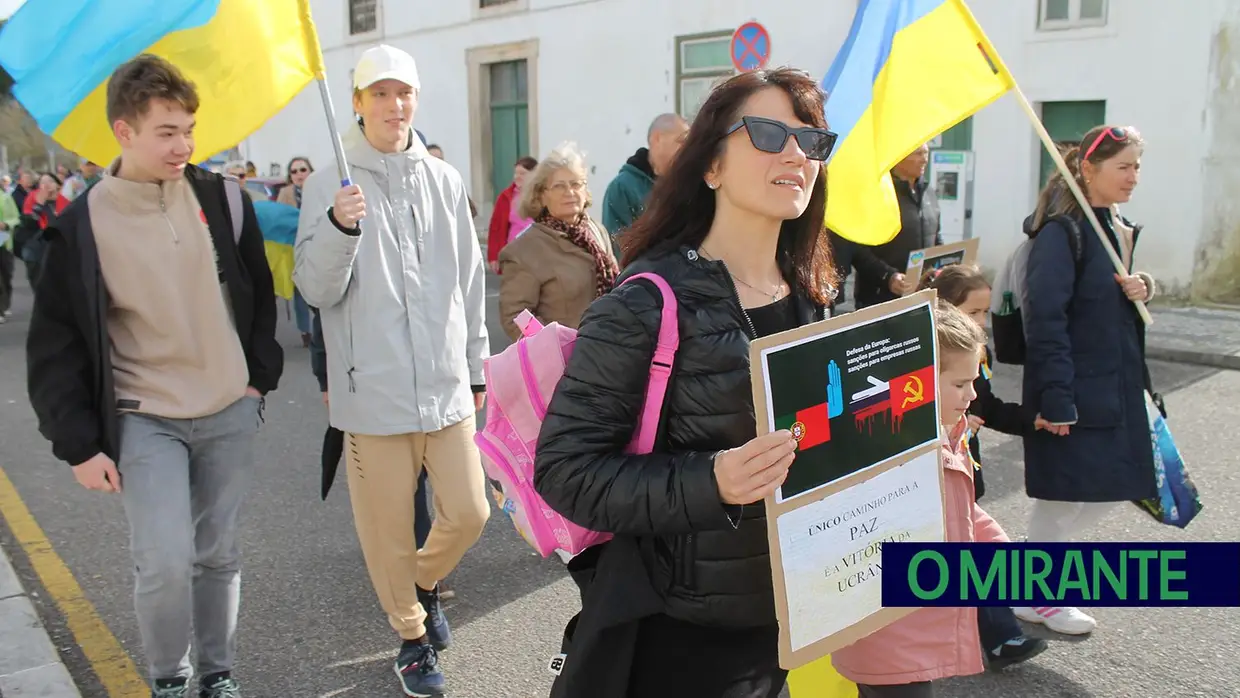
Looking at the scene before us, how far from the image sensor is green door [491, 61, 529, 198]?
1952 cm

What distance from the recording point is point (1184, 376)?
838 centimetres

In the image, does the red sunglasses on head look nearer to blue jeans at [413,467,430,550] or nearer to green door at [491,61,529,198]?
blue jeans at [413,467,430,550]

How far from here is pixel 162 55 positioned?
10.9ft

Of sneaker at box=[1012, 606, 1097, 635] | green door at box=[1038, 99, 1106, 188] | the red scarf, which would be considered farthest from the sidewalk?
the red scarf

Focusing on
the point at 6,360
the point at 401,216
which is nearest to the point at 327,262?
the point at 401,216

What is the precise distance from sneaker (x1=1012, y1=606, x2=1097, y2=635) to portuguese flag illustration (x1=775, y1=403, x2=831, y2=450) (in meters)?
2.32

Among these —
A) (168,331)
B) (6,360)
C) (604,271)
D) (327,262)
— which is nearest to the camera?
(168,331)

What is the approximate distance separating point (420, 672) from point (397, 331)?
3.69 ft

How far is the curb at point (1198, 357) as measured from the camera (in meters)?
8.63

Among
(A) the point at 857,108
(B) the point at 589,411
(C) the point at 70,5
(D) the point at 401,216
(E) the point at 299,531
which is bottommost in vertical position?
(E) the point at 299,531

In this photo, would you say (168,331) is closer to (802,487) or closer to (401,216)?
(401,216)

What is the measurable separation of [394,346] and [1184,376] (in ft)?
23.4

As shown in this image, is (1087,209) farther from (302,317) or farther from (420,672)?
(302,317)

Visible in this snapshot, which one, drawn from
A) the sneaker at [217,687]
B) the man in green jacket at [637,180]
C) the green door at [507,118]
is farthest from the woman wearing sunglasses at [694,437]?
the green door at [507,118]
